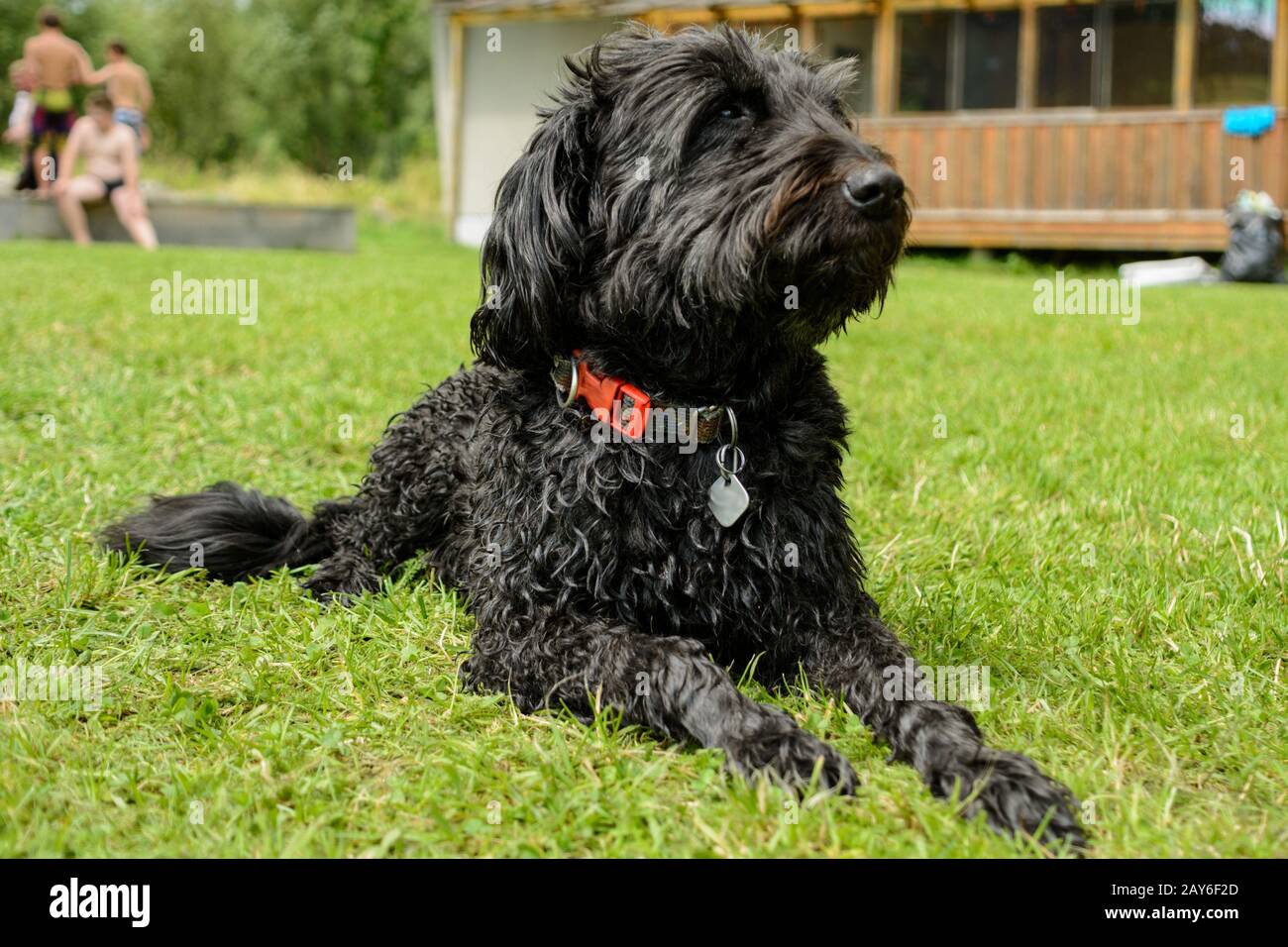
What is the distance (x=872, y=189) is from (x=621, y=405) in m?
0.82

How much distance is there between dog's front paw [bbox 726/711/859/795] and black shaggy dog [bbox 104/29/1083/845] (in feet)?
0.37

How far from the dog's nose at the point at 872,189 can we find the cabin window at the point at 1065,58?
17.5 metres

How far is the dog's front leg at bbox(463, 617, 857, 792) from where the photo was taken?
8.80ft

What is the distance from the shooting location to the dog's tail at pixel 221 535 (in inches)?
168

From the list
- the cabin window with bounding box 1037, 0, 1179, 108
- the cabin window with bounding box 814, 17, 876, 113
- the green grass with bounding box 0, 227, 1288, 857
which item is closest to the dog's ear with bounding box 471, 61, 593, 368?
the green grass with bounding box 0, 227, 1288, 857

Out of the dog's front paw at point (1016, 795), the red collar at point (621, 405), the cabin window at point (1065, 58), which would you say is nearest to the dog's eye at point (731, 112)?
the red collar at point (621, 405)

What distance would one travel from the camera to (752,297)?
297 centimetres

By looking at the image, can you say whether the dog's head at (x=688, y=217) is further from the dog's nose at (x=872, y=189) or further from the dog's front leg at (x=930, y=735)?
the dog's front leg at (x=930, y=735)

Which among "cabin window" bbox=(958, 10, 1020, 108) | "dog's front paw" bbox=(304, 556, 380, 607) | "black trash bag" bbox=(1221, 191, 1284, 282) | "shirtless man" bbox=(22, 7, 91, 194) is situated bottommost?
"dog's front paw" bbox=(304, 556, 380, 607)

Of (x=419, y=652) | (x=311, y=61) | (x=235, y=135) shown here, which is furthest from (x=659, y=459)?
(x=235, y=135)

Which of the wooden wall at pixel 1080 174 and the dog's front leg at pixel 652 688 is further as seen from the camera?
the wooden wall at pixel 1080 174

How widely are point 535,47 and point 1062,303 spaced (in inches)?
508

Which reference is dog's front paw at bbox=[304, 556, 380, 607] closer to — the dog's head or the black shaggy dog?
the black shaggy dog
